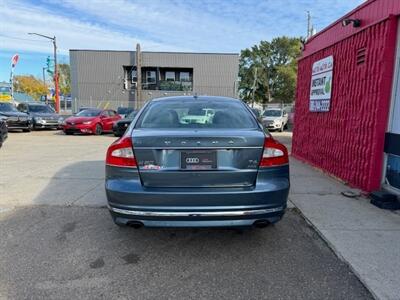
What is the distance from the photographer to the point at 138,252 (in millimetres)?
3602

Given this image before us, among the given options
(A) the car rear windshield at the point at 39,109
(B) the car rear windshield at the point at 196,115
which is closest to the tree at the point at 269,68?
(A) the car rear windshield at the point at 39,109

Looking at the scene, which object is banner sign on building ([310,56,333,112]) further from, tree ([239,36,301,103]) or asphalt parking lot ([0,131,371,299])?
tree ([239,36,301,103])

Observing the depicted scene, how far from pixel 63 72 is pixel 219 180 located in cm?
9133

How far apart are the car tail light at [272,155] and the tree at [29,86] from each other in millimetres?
87716

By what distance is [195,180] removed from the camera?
10.4ft

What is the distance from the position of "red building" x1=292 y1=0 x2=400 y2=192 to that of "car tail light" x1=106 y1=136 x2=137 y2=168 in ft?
13.9

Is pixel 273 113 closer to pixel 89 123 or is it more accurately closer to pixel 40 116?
pixel 89 123

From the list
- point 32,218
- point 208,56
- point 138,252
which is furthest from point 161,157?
point 208,56

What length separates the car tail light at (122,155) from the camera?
3227 millimetres

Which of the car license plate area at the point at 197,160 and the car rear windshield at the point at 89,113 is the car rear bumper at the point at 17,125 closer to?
the car rear windshield at the point at 89,113

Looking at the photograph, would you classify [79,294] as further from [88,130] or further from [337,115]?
[88,130]

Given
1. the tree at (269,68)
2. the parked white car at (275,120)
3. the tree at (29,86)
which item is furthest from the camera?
the tree at (29,86)

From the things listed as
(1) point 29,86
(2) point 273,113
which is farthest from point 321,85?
(1) point 29,86

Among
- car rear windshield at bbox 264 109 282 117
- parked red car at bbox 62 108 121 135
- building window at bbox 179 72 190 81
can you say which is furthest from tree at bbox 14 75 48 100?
car rear windshield at bbox 264 109 282 117
